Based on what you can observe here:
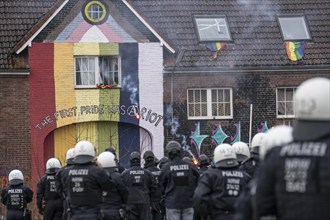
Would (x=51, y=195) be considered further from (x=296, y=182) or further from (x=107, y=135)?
(x=296, y=182)

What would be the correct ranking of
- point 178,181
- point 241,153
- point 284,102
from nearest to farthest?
point 241,153 < point 178,181 < point 284,102

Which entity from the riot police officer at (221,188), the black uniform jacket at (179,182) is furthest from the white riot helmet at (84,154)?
the black uniform jacket at (179,182)

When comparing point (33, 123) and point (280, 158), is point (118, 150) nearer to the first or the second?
point (33, 123)

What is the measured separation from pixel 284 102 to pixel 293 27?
9.20 feet

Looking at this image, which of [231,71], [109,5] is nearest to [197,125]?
[231,71]

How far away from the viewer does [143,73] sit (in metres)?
32.3

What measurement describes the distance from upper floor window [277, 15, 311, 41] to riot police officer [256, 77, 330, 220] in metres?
26.6

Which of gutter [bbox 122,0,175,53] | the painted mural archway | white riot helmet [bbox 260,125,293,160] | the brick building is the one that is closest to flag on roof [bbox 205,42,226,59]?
the brick building

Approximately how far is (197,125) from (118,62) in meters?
3.51

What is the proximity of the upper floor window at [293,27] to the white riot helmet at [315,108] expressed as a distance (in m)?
26.7

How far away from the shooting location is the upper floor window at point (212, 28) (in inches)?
1293

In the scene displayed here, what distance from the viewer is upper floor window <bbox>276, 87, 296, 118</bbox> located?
33.0 meters

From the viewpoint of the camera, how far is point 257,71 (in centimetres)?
3275

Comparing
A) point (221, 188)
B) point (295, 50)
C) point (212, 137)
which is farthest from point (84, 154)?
point (295, 50)
